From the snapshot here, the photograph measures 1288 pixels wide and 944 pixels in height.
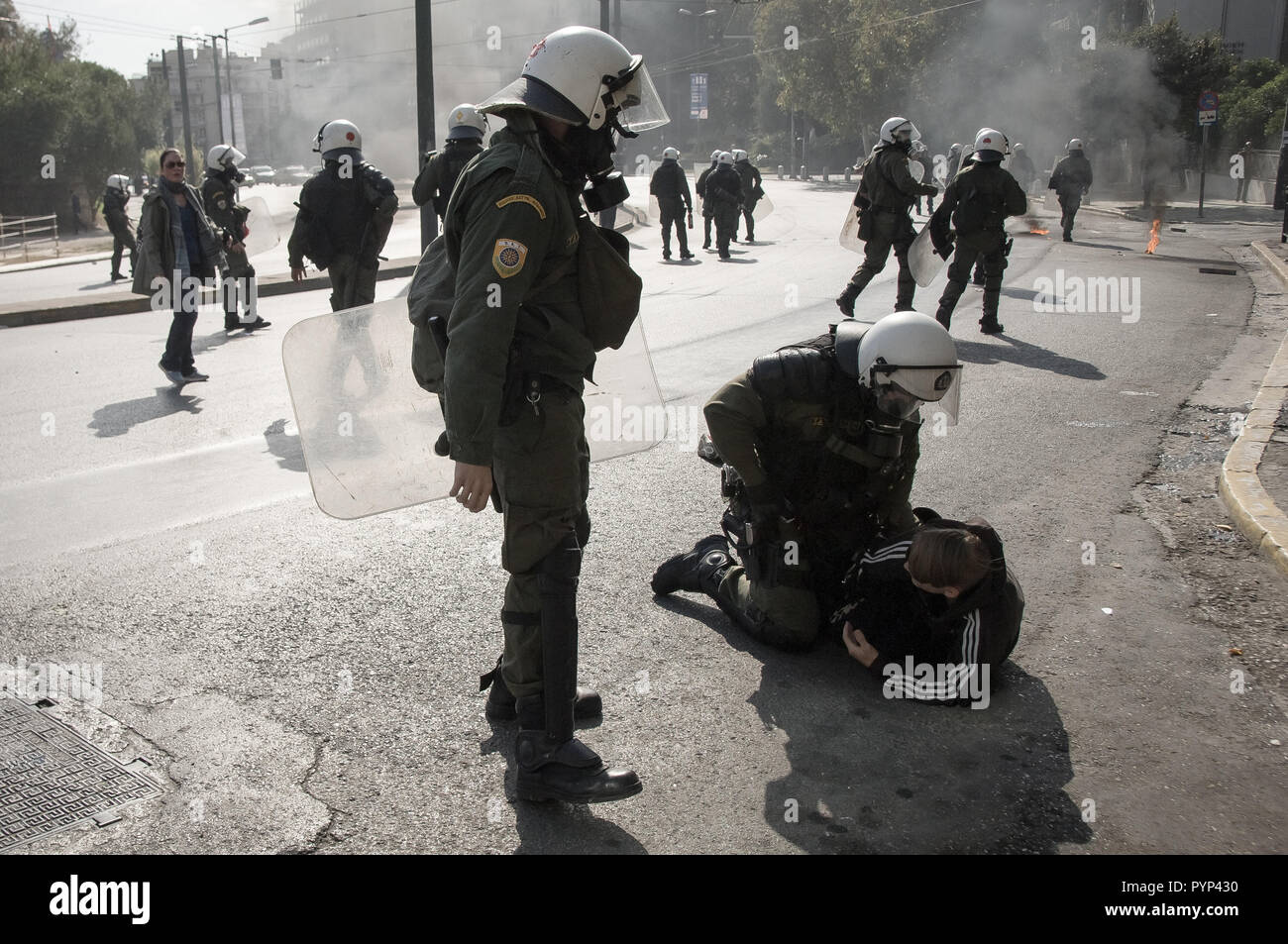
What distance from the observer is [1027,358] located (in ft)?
30.1

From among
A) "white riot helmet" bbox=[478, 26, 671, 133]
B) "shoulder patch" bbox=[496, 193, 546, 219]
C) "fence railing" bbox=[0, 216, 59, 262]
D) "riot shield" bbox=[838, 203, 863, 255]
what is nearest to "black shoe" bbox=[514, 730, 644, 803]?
"shoulder patch" bbox=[496, 193, 546, 219]

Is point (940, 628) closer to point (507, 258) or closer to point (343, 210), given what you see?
point (507, 258)

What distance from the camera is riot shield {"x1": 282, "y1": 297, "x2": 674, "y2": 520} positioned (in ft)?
11.1

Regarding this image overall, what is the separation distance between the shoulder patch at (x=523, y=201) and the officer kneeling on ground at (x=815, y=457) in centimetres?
121

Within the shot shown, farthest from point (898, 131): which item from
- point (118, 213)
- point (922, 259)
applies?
point (118, 213)

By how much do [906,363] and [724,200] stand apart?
1557 cm

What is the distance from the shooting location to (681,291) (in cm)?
1374

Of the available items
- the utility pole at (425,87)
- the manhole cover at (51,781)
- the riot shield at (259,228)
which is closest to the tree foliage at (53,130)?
the utility pole at (425,87)

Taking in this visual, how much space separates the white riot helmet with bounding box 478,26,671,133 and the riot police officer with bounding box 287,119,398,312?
4.84 meters
